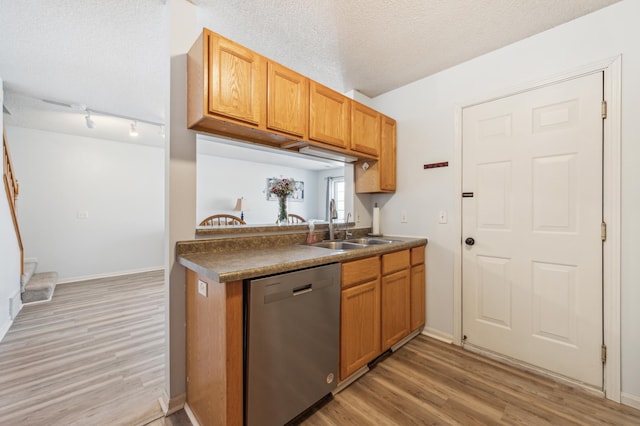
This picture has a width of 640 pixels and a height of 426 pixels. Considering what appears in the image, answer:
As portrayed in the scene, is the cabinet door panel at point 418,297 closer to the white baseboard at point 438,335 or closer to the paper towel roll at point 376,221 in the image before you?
the white baseboard at point 438,335

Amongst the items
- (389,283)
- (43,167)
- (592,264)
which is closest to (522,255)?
(592,264)

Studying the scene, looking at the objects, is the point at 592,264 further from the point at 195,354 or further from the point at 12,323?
the point at 12,323

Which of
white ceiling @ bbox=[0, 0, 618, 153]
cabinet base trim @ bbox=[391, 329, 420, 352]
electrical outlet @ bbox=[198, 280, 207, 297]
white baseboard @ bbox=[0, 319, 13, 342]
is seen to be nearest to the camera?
electrical outlet @ bbox=[198, 280, 207, 297]

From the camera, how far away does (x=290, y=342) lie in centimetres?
137

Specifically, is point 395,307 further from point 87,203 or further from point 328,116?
point 87,203

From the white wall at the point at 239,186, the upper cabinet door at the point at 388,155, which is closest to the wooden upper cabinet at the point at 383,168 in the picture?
the upper cabinet door at the point at 388,155

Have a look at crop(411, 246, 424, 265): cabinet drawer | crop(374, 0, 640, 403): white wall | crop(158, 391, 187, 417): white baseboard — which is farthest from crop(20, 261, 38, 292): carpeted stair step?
crop(411, 246, 424, 265): cabinet drawer

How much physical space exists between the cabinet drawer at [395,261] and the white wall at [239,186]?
334 centimetres

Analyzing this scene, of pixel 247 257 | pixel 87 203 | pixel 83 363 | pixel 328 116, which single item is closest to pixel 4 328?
pixel 83 363

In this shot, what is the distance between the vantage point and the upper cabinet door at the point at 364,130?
236 cm

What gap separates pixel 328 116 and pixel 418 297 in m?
1.86

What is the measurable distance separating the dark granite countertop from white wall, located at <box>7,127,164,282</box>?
438 centimetres

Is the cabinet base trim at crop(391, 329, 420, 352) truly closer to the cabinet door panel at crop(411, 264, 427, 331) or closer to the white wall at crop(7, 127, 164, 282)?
the cabinet door panel at crop(411, 264, 427, 331)

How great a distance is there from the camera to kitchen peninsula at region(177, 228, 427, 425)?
3.86 ft
